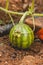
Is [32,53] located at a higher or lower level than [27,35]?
lower

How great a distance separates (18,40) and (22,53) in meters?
0.15

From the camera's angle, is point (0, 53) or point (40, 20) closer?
point (0, 53)

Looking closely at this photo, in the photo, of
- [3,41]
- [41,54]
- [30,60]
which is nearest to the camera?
[30,60]

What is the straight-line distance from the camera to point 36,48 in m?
2.76

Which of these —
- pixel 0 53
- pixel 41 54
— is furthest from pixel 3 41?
pixel 41 54

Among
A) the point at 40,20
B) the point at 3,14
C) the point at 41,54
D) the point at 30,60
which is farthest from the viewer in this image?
the point at 3,14

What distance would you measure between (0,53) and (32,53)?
33cm

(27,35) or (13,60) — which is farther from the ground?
(27,35)

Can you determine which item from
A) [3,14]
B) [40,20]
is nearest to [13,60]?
[40,20]

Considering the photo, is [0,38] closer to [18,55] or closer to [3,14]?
[18,55]

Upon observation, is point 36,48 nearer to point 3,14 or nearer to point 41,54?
point 41,54

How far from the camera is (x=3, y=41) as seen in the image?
2.86m

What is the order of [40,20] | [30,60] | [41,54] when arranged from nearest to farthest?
1. [30,60]
2. [41,54]
3. [40,20]

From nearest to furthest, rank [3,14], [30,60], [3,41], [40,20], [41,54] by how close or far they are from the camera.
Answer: [30,60] → [41,54] → [3,41] → [40,20] → [3,14]
